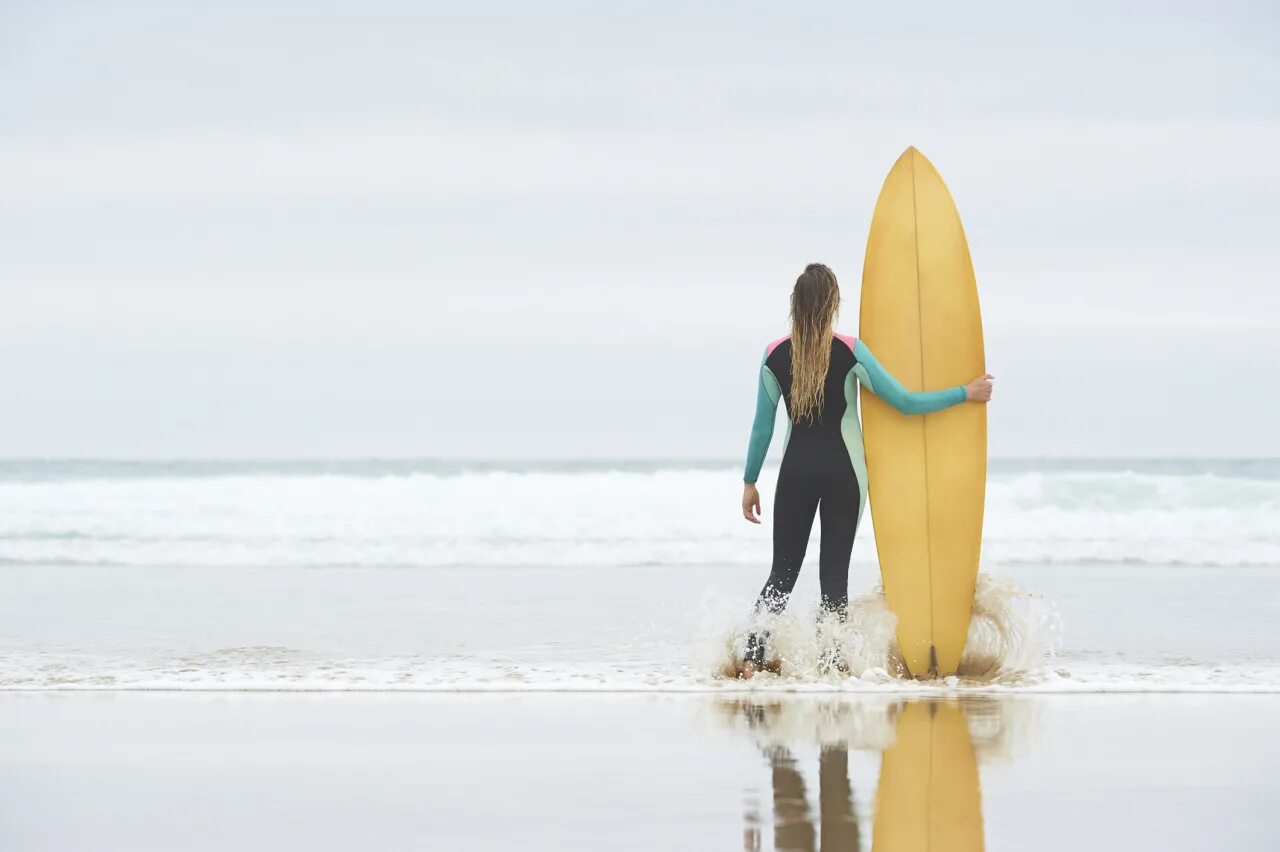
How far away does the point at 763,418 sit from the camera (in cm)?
541

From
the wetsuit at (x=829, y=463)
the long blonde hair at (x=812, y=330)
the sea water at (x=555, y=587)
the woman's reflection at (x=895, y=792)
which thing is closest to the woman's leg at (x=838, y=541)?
the wetsuit at (x=829, y=463)

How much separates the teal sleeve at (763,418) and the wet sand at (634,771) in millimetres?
936

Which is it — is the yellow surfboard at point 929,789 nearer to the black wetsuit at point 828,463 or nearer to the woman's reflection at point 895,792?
the woman's reflection at point 895,792

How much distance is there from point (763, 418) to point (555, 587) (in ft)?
14.0

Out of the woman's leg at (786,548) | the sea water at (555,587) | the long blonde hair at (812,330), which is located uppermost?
the long blonde hair at (812,330)

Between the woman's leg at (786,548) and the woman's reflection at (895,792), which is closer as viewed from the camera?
the woman's reflection at (895,792)

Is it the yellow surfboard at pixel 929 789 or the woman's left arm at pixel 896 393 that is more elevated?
the woman's left arm at pixel 896 393

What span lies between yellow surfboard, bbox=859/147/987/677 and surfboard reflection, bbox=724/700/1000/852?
628mm

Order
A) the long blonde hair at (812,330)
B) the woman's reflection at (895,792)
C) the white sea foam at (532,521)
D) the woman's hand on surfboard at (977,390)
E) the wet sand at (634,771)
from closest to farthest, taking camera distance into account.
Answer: the woman's reflection at (895,792) < the wet sand at (634,771) < the long blonde hair at (812,330) < the woman's hand on surfboard at (977,390) < the white sea foam at (532,521)

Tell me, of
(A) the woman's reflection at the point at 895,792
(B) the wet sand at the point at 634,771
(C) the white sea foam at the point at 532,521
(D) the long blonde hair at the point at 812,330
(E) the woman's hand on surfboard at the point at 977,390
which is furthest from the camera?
(C) the white sea foam at the point at 532,521

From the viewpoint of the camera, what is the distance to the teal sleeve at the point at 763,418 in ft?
17.7

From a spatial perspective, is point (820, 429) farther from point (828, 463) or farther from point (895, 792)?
point (895, 792)

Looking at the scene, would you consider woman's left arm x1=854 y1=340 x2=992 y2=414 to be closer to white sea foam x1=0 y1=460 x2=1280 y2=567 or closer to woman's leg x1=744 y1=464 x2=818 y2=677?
woman's leg x1=744 y1=464 x2=818 y2=677

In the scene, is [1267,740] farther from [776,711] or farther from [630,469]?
[630,469]
